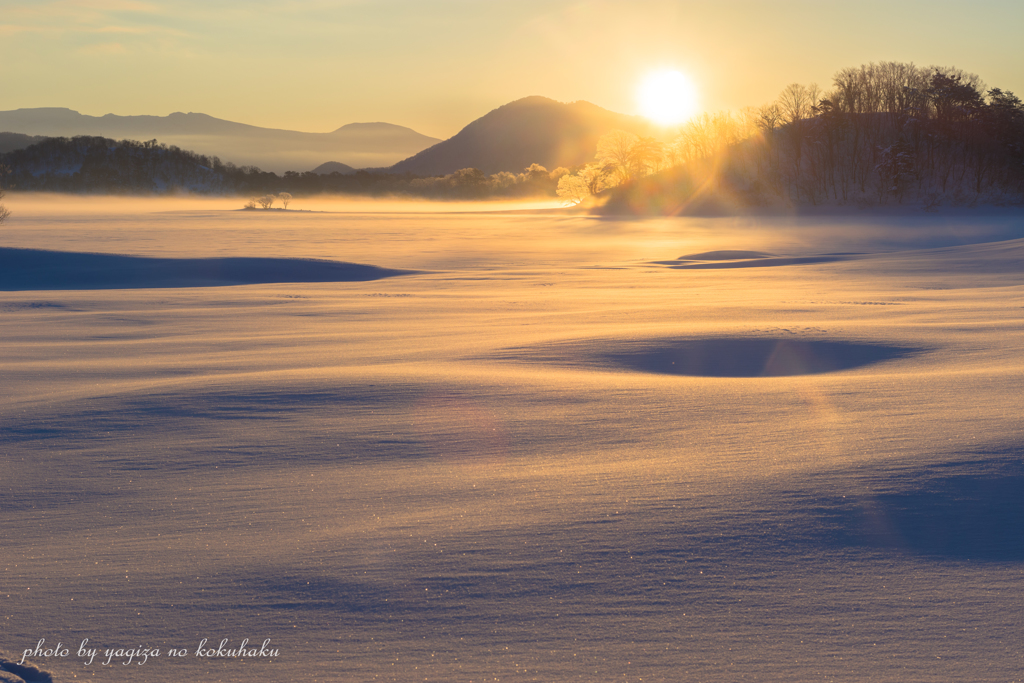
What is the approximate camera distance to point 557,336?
757cm

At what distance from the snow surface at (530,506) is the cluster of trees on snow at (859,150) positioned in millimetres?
69439

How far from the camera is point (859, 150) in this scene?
74.4 metres

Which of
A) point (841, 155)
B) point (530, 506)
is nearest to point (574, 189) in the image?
point (841, 155)

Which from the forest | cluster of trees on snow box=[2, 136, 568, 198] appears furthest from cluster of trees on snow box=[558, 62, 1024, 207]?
cluster of trees on snow box=[2, 136, 568, 198]

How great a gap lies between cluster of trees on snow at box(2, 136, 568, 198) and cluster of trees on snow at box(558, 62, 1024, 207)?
6083 centimetres

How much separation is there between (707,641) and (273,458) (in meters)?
2.48

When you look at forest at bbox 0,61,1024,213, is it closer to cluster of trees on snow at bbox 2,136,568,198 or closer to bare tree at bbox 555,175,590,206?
bare tree at bbox 555,175,590,206

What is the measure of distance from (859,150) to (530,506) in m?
82.0

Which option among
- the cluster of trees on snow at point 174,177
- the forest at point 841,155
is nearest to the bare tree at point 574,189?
the forest at point 841,155

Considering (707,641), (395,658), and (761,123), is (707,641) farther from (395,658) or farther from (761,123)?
(761,123)

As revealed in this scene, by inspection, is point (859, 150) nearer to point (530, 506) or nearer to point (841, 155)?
point (841, 155)

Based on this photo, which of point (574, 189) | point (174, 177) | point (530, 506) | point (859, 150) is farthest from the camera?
point (174, 177)

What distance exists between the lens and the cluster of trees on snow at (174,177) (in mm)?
141000

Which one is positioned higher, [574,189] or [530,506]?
[574,189]
